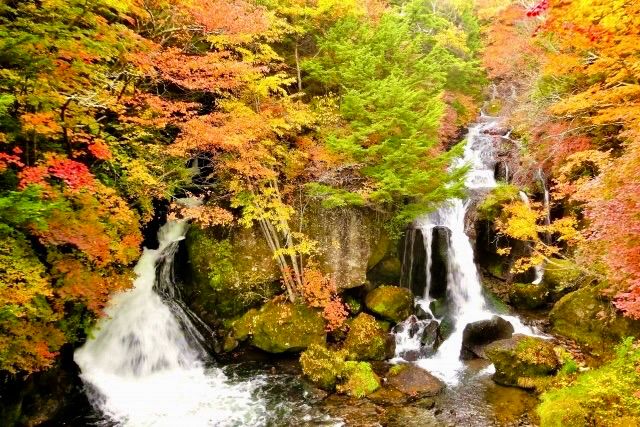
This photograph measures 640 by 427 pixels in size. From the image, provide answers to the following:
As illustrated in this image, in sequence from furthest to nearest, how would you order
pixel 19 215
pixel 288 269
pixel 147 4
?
pixel 288 269, pixel 147 4, pixel 19 215

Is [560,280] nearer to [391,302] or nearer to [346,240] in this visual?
[391,302]

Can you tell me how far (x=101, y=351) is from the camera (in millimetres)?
10617

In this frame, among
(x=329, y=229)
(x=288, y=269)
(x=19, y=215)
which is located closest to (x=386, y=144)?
(x=329, y=229)

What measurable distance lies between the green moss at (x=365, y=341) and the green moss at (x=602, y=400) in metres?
4.27

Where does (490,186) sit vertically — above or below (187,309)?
above

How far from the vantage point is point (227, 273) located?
12734mm

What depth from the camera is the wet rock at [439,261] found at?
1460 cm

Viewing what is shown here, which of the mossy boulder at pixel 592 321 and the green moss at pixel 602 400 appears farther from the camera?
the mossy boulder at pixel 592 321

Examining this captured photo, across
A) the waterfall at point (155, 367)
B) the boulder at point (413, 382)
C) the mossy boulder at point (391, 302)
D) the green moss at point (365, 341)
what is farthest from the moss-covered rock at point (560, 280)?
the waterfall at point (155, 367)

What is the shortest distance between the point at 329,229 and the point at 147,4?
8575 millimetres

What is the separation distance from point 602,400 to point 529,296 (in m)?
7.38

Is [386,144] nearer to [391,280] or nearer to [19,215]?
[391,280]

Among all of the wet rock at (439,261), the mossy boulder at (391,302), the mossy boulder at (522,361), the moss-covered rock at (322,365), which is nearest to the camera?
the mossy boulder at (522,361)

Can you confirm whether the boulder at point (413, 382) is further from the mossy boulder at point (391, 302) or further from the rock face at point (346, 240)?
the rock face at point (346, 240)
